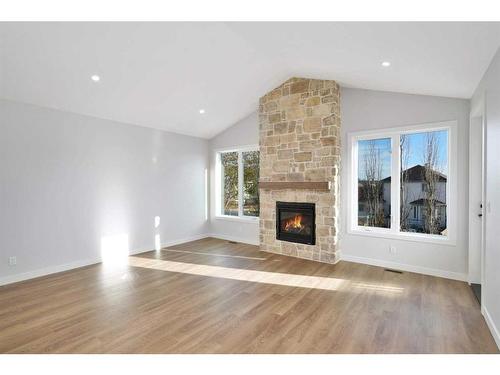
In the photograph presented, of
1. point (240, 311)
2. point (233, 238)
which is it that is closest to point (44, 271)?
point (240, 311)

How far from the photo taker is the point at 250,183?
6.54 metres

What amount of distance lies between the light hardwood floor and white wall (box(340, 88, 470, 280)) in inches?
10.8

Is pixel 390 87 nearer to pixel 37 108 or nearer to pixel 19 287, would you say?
pixel 37 108

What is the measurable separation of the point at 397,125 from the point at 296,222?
2354 millimetres

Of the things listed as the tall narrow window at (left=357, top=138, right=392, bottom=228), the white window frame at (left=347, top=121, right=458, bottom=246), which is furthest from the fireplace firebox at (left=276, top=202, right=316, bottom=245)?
the tall narrow window at (left=357, top=138, right=392, bottom=228)

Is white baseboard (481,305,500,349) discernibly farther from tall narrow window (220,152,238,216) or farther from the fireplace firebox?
tall narrow window (220,152,238,216)

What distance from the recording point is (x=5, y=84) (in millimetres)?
3570

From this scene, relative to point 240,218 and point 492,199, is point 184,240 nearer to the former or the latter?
point 240,218

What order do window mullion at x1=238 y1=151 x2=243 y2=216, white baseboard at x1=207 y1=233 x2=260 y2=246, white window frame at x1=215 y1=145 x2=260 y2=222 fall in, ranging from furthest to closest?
1. window mullion at x1=238 y1=151 x2=243 y2=216
2. white window frame at x1=215 y1=145 x2=260 y2=222
3. white baseboard at x1=207 y1=233 x2=260 y2=246

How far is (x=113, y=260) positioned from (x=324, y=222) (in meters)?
3.88

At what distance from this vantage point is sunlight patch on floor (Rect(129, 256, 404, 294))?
3639 millimetres

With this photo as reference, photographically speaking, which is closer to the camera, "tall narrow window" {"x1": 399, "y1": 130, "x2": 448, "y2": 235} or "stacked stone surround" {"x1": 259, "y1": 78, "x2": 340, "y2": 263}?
"tall narrow window" {"x1": 399, "y1": 130, "x2": 448, "y2": 235}

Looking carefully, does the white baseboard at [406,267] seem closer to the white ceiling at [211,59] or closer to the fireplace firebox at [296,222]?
the fireplace firebox at [296,222]
